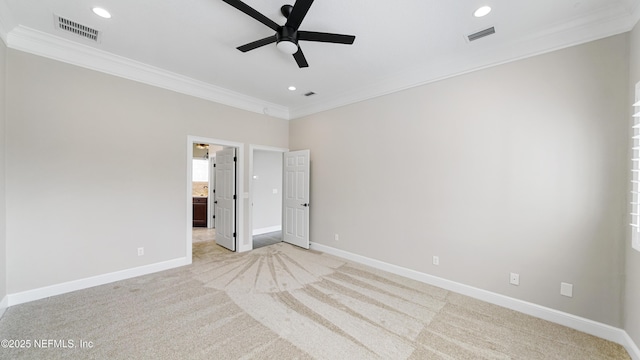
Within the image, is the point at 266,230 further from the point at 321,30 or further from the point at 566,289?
the point at 566,289

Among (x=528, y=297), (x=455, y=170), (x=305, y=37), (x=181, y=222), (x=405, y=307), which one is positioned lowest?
(x=405, y=307)

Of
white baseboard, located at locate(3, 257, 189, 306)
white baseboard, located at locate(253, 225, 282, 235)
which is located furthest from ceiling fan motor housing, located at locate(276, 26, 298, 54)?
white baseboard, located at locate(253, 225, 282, 235)

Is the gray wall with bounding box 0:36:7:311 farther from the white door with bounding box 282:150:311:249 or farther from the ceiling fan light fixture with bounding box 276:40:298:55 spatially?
the white door with bounding box 282:150:311:249

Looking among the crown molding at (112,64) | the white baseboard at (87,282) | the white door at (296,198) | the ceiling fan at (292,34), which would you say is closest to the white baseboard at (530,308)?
the white door at (296,198)

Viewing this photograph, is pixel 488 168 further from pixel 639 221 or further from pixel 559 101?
pixel 639 221

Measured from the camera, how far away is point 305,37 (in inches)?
90.3

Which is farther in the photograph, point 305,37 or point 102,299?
point 102,299

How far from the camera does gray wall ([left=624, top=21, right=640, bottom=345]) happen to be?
198 centimetres

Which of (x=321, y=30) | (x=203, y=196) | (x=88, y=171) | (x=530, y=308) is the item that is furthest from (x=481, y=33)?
(x=203, y=196)

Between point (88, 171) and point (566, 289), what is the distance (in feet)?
18.7

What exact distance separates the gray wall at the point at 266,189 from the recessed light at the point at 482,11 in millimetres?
5097

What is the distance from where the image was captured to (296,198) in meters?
5.17

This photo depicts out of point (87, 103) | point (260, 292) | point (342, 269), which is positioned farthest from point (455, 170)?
point (87, 103)

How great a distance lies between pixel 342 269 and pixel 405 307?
1275 mm
